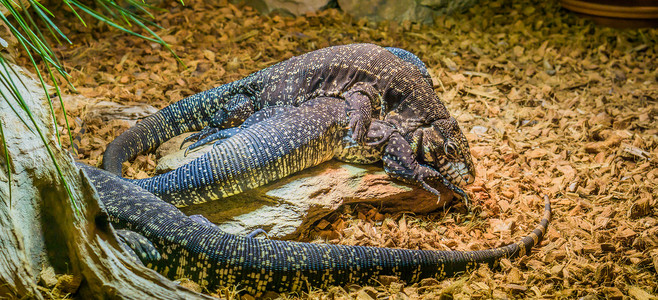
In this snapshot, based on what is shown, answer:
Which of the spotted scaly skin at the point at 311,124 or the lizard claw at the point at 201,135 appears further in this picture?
the lizard claw at the point at 201,135

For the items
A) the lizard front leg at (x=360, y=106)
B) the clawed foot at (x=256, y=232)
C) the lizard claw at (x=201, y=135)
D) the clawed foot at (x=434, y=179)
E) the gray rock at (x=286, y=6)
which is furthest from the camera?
the gray rock at (x=286, y=6)

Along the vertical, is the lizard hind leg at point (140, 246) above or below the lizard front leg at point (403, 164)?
above

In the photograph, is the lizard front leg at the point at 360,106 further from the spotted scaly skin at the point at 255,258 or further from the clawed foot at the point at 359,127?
the spotted scaly skin at the point at 255,258

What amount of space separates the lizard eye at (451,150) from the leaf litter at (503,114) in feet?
1.43

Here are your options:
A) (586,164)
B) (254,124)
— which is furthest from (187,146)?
(586,164)

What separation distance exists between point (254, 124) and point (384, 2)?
5067 millimetres

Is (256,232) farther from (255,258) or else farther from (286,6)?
(286,6)

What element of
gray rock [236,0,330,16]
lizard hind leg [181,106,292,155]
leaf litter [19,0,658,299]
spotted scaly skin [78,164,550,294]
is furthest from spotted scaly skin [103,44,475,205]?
gray rock [236,0,330,16]

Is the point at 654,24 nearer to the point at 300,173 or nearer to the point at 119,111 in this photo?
the point at 300,173

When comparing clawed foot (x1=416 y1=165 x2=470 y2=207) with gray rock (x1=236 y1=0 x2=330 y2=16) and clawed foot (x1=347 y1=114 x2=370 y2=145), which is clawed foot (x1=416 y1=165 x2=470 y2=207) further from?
gray rock (x1=236 y1=0 x2=330 y2=16)

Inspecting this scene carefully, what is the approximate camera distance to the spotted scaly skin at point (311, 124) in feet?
14.0

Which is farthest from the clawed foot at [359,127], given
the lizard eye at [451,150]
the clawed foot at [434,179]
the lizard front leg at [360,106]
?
the lizard eye at [451,150]

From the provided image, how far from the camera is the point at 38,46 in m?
2.00

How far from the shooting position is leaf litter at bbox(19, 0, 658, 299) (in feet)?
12.3
